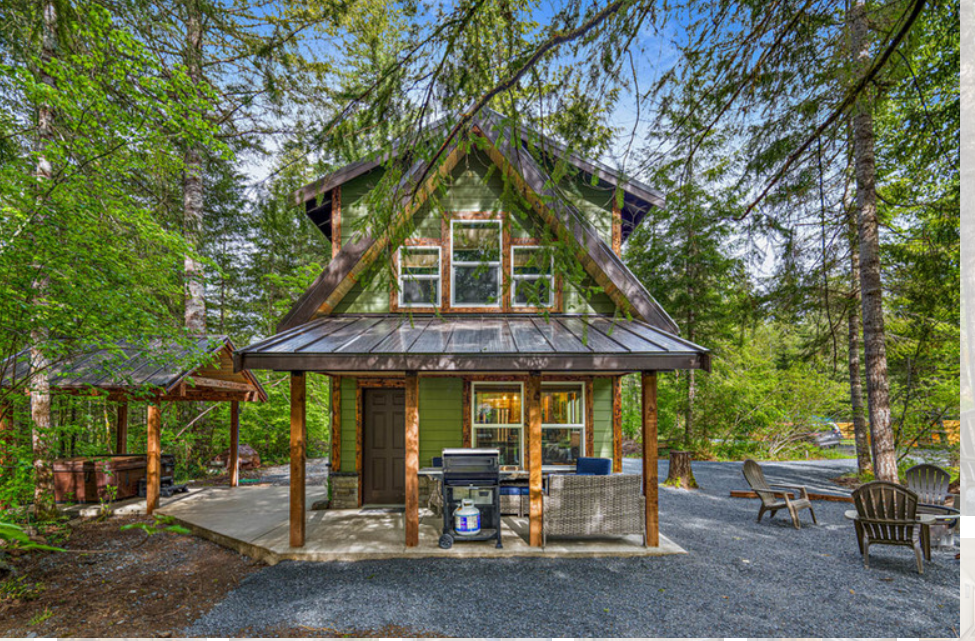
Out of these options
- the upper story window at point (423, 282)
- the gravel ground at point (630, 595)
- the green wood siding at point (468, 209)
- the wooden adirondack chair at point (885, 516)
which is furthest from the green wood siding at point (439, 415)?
the wooden adirondack chair at point (885, 516)

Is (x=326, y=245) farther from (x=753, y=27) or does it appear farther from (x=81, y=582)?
(x=753, y=27)

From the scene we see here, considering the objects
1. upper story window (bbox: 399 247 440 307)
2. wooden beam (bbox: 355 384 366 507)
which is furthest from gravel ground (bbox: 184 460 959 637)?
upper story window (bbox: 399 247 440 307)

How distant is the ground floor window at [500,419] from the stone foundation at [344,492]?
226 centimetres

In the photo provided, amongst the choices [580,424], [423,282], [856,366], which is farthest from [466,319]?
[856,366]

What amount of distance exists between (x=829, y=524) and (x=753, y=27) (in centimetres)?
753

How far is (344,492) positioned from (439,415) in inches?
82.5

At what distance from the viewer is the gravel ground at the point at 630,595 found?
3822 mm

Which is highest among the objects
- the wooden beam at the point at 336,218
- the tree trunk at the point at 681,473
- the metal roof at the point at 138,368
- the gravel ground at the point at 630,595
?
the wooden beam at the point at 336,218

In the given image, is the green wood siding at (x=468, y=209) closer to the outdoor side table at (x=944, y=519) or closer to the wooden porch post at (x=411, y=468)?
the wooden porch post at (x=411, y=468)

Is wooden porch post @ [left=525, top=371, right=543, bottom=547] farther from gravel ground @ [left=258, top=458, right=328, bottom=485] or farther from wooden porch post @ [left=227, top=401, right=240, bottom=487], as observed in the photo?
wooden porch post @ [left=227, top=401, right=240, bottom=487]

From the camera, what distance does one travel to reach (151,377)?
23.6ft

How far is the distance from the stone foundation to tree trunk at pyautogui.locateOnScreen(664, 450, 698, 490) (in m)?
7.01

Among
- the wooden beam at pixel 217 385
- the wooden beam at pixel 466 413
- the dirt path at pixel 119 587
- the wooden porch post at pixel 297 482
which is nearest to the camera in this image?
the dirt path at pixel 119 587

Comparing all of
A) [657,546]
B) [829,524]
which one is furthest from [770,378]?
[657,546]
